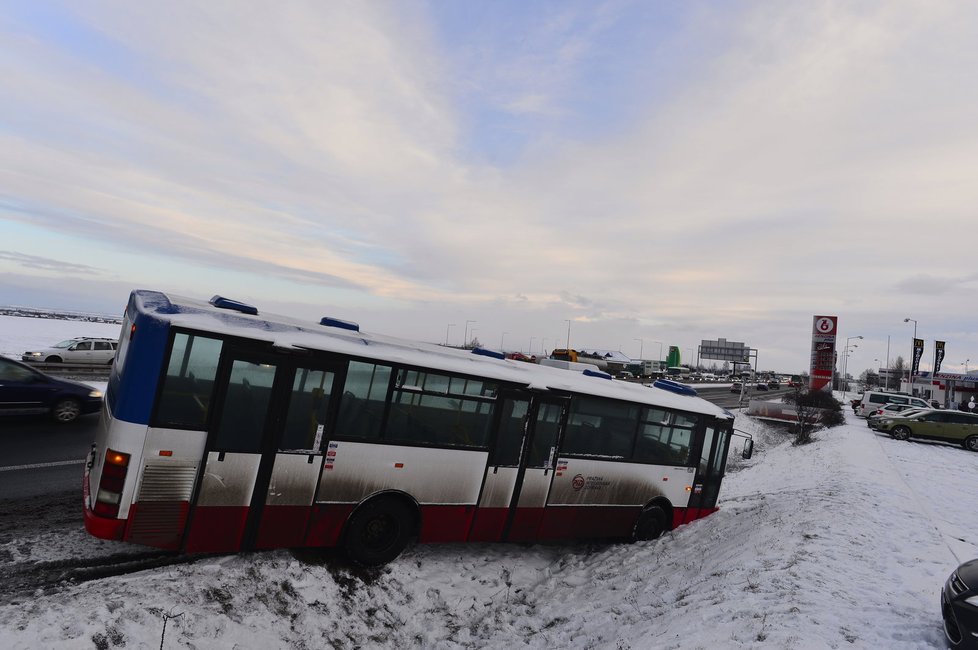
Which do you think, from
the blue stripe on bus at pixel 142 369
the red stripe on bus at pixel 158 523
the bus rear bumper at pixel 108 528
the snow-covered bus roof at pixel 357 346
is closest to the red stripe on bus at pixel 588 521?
the snow-covered bus roof at pixel 357 346

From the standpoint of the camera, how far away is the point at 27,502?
778 cm

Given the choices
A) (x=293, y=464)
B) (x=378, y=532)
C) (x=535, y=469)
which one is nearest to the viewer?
(x=293, y=464)

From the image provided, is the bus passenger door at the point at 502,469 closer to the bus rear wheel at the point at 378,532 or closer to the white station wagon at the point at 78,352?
the bus rear wheel at the point at 378,532

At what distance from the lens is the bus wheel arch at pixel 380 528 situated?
6914 mm

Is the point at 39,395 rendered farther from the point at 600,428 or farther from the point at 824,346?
the point at 824,346

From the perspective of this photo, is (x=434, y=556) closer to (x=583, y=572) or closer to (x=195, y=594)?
(x=583, y=572)

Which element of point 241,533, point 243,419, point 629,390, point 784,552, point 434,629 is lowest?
point 434,629

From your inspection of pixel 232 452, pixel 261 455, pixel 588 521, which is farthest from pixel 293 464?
pixel 588 521

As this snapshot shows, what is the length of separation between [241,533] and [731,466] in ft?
66.3

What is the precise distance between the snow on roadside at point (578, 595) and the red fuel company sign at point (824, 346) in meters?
44.2

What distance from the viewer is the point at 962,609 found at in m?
5.13

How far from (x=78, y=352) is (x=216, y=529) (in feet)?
87.2

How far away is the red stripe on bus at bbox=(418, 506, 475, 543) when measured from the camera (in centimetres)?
736

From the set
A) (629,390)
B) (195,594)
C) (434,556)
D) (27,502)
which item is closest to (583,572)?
(434,556)
